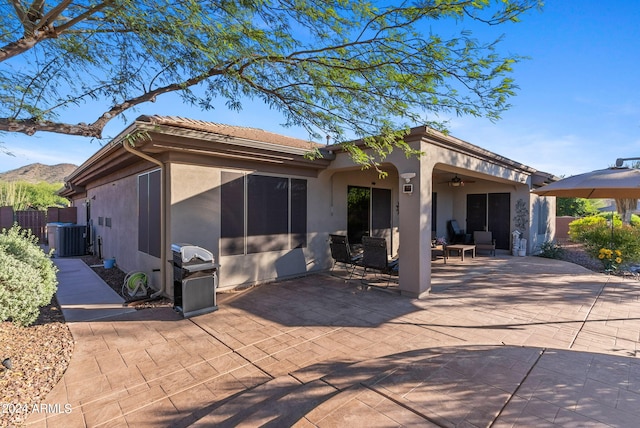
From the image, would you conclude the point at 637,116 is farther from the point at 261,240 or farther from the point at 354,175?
the point at 261,240

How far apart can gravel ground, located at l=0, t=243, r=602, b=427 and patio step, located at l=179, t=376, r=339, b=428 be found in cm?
161

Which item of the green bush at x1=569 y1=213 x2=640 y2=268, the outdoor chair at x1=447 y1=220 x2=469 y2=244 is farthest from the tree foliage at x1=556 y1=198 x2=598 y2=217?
the green bush at x1=569 y1=213 x2=640 y2=268

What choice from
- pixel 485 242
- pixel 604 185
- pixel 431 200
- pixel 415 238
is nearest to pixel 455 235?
pixel 485 242

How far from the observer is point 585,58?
7.04 m

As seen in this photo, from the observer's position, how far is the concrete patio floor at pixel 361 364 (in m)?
2.33

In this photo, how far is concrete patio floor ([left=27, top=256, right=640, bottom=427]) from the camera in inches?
91.8

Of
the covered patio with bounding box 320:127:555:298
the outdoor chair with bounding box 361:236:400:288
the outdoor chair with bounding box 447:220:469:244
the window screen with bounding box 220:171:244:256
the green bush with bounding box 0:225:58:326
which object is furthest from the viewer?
the outdoor chair with bounding box 447:220:469:244

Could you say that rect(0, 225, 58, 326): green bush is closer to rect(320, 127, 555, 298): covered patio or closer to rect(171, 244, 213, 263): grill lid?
rect(171, 244, 213, 263): grill lid

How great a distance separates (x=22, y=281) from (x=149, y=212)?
274cm

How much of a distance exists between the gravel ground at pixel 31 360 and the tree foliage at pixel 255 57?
243 cm

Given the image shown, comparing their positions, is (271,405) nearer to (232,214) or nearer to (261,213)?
(232,214)

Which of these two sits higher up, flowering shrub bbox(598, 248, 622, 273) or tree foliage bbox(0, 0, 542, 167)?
tree foliage bbox(0, 0, 542, 167)

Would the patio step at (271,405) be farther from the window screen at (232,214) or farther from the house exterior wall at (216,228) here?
the window screen at (232,214)

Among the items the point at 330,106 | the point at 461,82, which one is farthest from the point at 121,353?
the point at 461,82
